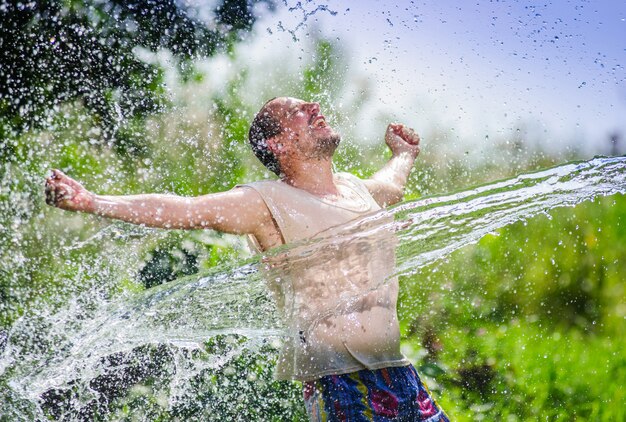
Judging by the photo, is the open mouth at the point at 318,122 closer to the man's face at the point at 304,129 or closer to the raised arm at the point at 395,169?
the man's face at the point at 304,129

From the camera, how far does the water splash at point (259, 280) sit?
2.30 m

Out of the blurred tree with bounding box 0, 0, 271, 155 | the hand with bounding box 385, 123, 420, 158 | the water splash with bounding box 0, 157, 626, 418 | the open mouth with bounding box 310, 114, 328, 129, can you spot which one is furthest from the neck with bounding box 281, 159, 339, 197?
the blurred tree with bounding box 0, 0, 271, 155

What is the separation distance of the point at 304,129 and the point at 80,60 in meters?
4.26

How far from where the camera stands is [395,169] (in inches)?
112

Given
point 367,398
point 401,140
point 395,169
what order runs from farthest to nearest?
point 401,140
point 395,169
point 367,398

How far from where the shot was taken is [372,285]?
7.45ft

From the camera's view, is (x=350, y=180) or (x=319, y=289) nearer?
(x=319, y=289)

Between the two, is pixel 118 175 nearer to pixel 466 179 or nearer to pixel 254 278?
pixel 466 179

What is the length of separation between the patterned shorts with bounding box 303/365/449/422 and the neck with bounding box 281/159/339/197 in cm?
63

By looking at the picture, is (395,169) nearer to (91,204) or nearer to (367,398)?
(367,398)

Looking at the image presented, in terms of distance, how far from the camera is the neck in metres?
2.44

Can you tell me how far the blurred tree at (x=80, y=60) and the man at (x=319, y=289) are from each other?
12.4ft

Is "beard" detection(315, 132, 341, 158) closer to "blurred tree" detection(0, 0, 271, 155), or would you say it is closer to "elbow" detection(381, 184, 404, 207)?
"elbow" detection(381, 184, 404, 207)

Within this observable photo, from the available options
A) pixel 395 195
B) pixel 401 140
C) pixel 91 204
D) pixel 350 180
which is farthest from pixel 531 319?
pixel 91 204
